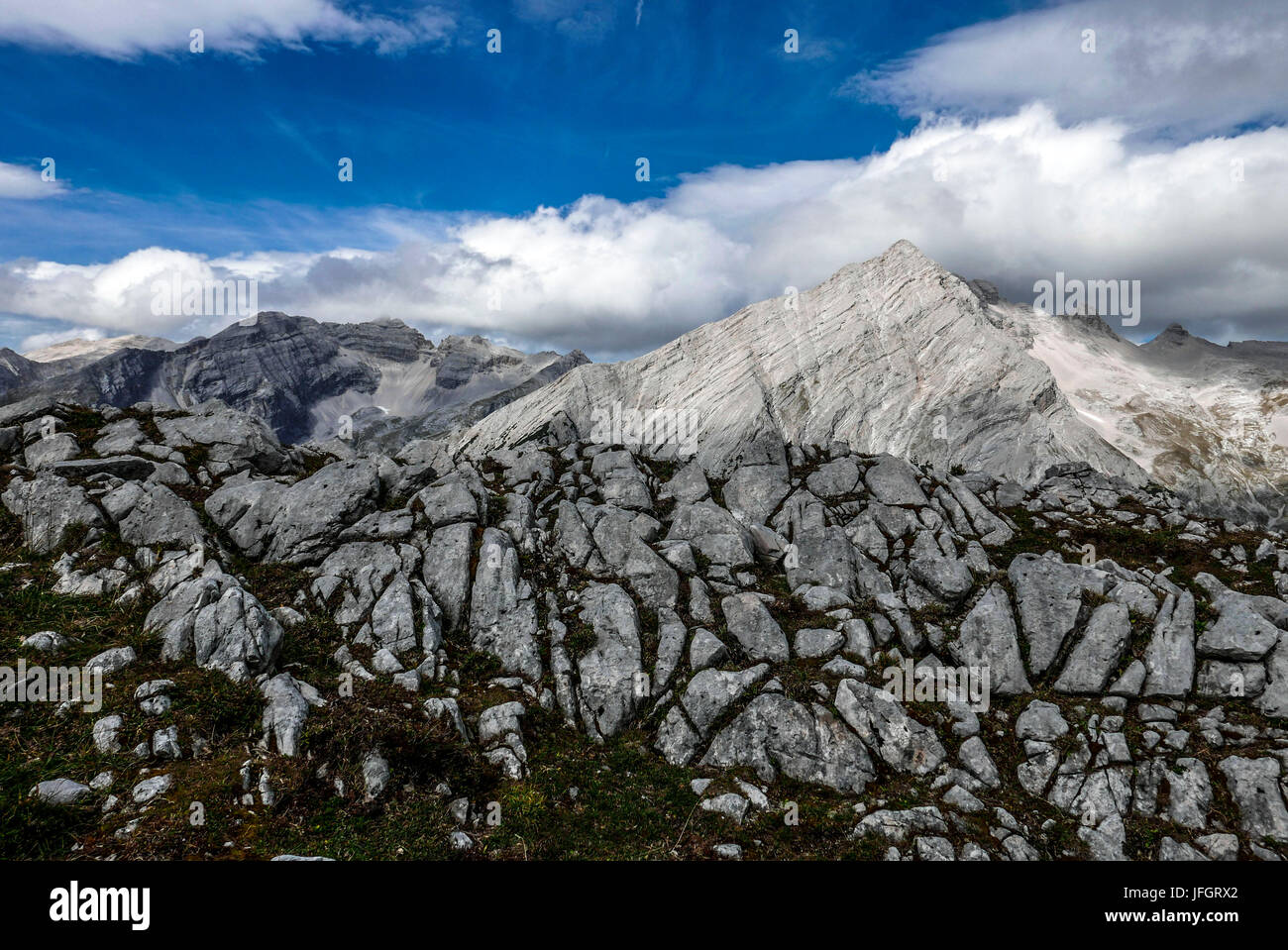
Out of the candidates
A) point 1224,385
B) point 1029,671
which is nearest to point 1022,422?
point 1029,671

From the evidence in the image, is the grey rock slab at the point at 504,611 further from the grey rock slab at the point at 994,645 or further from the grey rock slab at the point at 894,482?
the grey rock slab at the point at 894,482

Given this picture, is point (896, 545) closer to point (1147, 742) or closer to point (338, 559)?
point (1147, 742)

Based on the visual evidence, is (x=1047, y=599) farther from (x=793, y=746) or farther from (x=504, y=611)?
(x=504, y=611)

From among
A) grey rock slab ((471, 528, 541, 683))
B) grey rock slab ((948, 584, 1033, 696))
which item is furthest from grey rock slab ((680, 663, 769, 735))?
grey rock slab ((948, 584, 1033, 696))

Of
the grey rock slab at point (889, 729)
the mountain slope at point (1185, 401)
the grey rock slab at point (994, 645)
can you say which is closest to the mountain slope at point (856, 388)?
the grey rock slab at point (994, 645)

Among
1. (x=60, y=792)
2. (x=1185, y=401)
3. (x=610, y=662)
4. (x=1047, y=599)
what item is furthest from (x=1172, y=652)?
(x=1185, y=401)
